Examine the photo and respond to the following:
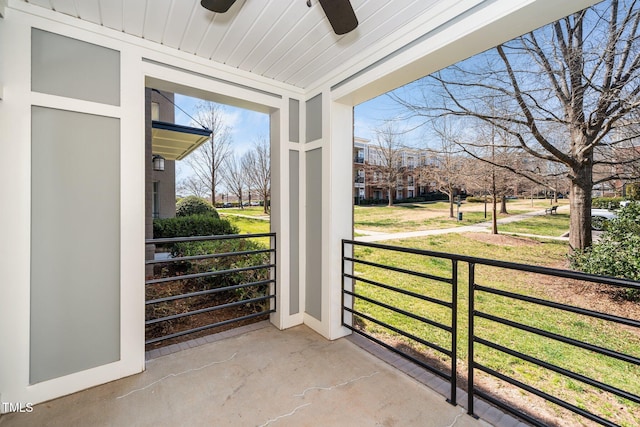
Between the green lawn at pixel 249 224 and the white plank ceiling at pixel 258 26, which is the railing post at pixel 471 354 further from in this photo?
the green lawn at pixel 249 224

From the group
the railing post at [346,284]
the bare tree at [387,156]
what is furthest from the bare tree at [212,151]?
the railing post at [346,284]

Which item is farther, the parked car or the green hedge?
the green hedge

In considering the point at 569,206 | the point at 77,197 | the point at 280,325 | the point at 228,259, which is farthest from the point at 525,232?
the point at 77,197

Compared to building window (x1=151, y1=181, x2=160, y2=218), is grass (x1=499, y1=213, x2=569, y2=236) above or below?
below

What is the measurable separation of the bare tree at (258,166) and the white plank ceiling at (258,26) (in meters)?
2.88

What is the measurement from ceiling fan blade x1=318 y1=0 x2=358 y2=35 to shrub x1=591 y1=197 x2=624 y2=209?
102 inches

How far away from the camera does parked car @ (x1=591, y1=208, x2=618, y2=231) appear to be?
7.63 ft

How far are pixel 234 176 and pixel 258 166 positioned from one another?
2.57 ft

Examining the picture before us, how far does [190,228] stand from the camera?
5141 millimetres

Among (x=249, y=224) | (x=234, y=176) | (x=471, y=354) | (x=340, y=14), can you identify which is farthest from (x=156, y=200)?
(x=471, y=354)

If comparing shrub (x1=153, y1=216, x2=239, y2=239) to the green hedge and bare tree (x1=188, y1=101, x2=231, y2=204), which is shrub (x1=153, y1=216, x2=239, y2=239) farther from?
bare tree (x1=188, y1=101, x2=231, y2=204)

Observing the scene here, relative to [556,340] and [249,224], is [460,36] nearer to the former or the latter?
[556,340]

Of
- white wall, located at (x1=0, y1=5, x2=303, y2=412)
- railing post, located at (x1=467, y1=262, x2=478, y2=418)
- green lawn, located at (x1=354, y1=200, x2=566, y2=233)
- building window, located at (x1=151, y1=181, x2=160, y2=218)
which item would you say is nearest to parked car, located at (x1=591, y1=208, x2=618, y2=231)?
green lawn, located at (x1=354, y1=200, x2=566, y2=233)

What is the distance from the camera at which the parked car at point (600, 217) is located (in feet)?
7.63
